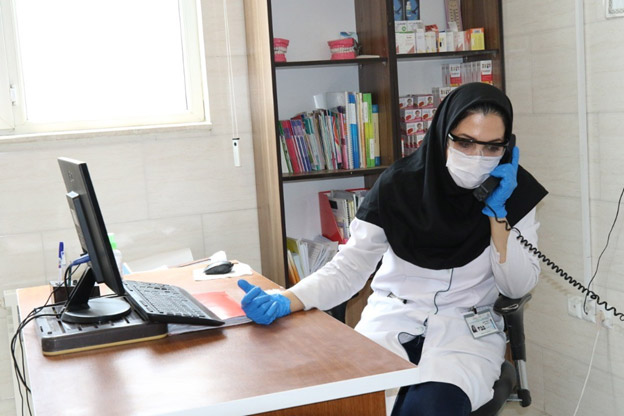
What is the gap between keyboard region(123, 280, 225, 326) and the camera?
6.12 ft

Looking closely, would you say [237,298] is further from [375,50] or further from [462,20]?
[462,20]

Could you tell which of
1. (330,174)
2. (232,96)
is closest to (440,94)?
(330,174)

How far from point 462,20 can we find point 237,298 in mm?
2014

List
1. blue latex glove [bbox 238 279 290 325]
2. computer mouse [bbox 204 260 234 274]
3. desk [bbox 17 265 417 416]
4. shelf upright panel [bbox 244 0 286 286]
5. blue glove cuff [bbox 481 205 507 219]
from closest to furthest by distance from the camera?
1. desk [bbox 17 265 417 416]
2. blue latex glove [bbox 238 279 290 325]
3. blue glove cuff [bbox 481 205 507 219]
4. computer mouse [bbox 204 260 234 274]
5. shelf upright panel [bbox 244 0 286 286]

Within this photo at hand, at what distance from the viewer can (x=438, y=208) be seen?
7.63 feet

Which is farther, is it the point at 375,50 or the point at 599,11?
the point at 375,50

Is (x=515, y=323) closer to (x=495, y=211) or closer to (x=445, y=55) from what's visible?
(x=495, y=211)

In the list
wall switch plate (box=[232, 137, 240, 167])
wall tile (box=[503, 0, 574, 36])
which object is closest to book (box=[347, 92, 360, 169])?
wall switch plate (box=[232, 137, 240, 167])

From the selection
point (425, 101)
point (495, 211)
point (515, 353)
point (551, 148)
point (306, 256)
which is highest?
point (425, 101)

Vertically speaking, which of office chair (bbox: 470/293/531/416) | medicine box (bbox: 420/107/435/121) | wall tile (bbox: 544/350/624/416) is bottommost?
wall tile (bbox: 544/350/624/416)

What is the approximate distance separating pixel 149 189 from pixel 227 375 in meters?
1.93

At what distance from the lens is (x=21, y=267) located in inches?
127

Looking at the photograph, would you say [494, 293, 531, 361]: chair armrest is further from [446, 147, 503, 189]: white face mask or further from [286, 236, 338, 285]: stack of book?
[286, 236, 338, 285]: stack of book

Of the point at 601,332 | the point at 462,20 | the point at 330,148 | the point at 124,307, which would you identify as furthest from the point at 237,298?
the point at 462,20
